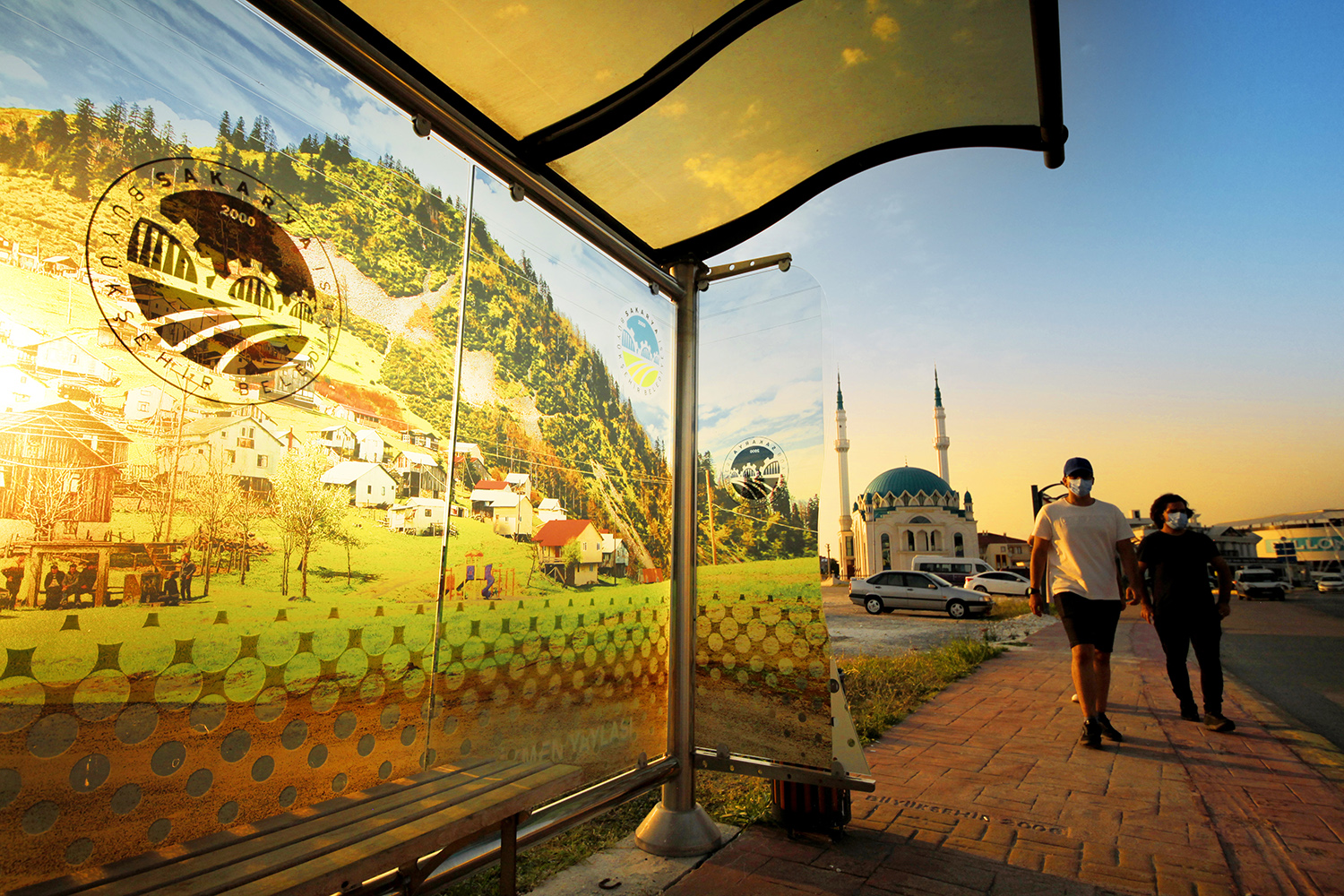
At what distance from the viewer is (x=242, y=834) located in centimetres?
168

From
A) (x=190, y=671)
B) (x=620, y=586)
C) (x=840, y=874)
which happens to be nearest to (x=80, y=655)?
(x=190, y=671)

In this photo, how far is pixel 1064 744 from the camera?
4832 millimetres

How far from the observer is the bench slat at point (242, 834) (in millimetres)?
1411

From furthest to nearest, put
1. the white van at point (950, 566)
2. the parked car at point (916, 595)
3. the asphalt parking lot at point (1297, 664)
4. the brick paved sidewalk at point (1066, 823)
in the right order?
the white van at point (950, 566)
the parked car at point (916, 595)
the asphalt parking lot at point (1297, 664)
the brick paved sidewalk at point (1066, 823)

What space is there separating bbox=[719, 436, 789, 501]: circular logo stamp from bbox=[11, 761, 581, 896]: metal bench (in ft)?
5.44

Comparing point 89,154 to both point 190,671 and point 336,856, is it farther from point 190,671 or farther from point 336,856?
point 336,856

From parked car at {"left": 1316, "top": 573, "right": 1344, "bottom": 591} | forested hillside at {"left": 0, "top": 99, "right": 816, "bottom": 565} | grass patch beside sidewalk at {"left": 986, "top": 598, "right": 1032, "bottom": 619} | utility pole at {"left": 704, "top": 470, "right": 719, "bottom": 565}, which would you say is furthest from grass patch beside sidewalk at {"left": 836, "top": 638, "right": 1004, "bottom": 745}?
parked car at {"left": 1316, "top": 573, "right": 1344, "bottom": 591}

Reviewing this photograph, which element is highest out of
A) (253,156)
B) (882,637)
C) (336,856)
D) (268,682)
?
(253,156)

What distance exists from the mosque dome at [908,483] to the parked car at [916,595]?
143 feet

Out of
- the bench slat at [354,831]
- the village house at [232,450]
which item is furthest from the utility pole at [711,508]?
the village house at [232,450]

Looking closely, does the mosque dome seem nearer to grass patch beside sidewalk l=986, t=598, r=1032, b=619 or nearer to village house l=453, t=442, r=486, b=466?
grass patch beside sidewalk l=986, t=598, r=1032, b=619

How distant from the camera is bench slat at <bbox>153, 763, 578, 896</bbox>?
1443 millimetres

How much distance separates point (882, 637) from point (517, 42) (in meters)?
13.1

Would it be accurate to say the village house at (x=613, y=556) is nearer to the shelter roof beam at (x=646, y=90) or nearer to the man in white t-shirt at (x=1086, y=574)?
the shelter roof beam at (x=646, y=90)
